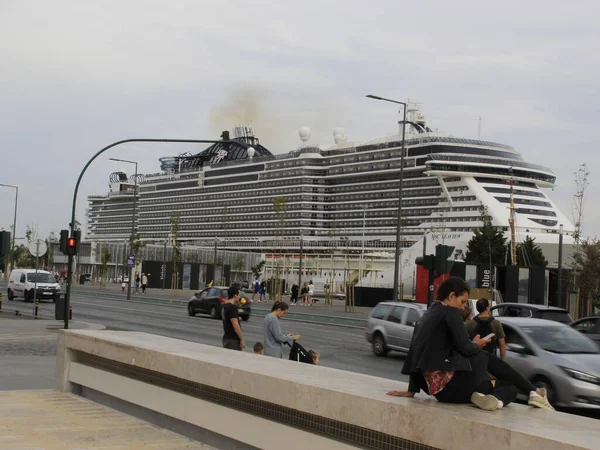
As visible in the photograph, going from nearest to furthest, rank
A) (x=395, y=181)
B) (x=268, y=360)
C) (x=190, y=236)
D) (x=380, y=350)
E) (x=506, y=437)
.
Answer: (x=506, y=437) → (x=268, y=360) → (x=380, y=350) → (x=395, y=181) → (x=190, y=236)

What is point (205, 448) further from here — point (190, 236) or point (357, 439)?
point (190, 236)

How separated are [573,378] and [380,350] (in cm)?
898

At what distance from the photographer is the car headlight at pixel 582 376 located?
440 inches

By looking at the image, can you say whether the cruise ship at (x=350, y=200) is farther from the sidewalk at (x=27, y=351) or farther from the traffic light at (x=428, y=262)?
the traffic light at (x=428, y=262)

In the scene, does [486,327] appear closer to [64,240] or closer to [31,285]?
[64,240]

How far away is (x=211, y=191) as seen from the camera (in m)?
119

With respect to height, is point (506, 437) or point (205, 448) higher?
point (506, 437)

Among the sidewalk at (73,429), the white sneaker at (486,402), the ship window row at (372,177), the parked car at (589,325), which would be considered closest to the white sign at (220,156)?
the ship window row at (372,177)

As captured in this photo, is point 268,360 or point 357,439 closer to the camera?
point 357,439

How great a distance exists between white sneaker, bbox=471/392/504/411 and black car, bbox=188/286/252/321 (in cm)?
2804

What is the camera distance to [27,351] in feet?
54.4

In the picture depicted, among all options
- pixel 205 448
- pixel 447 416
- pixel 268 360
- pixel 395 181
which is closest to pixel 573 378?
pixel 268 360

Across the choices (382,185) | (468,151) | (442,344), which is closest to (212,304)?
(442,344)

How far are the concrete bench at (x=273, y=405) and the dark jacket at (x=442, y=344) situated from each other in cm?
24
